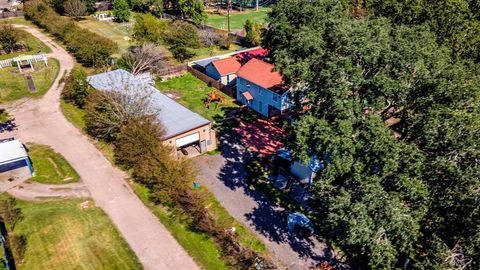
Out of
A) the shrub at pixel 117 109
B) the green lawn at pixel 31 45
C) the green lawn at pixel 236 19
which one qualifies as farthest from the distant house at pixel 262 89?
the green lawn at pixel 31 45

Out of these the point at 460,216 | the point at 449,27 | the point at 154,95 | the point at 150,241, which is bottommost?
the point at 150,241

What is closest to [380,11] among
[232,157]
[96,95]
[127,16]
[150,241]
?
[232,157]

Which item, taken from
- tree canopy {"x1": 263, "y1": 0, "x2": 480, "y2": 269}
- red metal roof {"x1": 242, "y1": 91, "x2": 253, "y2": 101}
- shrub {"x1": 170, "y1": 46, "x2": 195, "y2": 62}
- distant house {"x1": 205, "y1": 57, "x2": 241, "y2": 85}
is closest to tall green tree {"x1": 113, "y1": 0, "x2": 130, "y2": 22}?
shrub {"x1": 170, "y1": 46, "x2": 195, "y2": 62}

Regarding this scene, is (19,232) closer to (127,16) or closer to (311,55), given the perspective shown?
(311,55)

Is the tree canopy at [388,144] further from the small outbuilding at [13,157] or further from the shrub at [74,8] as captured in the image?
the shrub at [74,8]

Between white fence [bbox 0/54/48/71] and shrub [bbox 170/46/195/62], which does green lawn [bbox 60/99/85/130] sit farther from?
shrub [bbox 170/46/195/62]
